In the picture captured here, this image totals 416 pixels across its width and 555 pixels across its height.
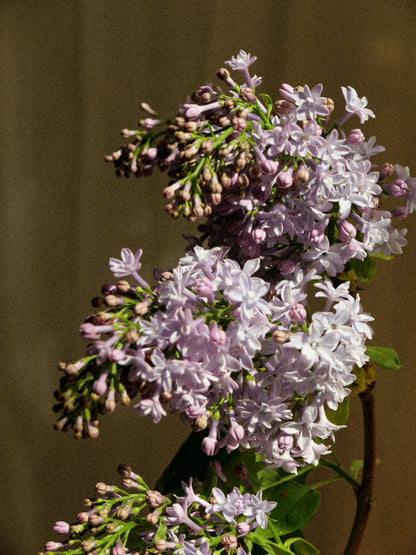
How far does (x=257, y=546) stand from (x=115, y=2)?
2.49ft

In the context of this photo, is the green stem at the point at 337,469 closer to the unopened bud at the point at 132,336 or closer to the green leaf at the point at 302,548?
the green leaf at the point at 302,548

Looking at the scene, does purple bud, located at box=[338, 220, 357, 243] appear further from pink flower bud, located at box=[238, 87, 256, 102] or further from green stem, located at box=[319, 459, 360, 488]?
green stem, located at box=[319, 459, 360, 488]

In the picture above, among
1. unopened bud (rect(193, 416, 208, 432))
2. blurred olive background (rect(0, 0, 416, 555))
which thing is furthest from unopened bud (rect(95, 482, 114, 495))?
blurred olive background (rect(0, 0, 416, 555))

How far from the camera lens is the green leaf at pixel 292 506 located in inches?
25.6

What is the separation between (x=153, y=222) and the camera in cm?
109

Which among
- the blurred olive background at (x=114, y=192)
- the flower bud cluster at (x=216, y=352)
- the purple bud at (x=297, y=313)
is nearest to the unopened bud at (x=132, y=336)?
the flower bud cluster at (x=216, y=352)

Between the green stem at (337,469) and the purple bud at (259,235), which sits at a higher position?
the purple bud at (259,235)

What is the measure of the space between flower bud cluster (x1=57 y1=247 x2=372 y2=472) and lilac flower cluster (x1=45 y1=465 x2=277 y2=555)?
0.05m

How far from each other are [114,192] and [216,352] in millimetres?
619

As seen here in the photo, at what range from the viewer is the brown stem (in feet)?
2.34

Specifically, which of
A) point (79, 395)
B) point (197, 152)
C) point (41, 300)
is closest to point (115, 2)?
point (41, 300)

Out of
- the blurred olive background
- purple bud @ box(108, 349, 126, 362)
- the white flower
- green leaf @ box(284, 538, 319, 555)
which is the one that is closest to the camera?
purple bud @ box(108, 349, 126, 362)

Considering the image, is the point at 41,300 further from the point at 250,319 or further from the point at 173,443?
the point at 250,319

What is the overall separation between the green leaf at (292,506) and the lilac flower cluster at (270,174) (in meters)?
0.21
